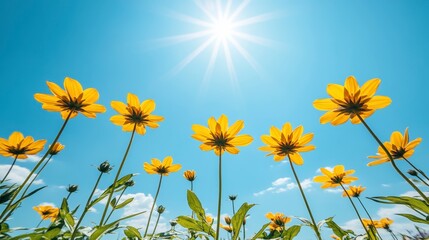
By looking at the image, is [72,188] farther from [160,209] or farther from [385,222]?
[385,222]

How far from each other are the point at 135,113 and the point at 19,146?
4.20 ft

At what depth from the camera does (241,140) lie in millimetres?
2244

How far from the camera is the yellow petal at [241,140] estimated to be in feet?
7.24

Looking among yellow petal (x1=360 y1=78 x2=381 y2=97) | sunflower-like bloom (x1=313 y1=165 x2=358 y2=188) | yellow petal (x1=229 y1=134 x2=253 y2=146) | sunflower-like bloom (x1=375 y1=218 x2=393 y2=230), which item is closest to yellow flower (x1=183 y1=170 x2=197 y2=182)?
sunflower-like bloom (x1=313 y1=165 x2=358 y2=188)

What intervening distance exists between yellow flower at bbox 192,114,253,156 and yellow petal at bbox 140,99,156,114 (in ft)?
1.68

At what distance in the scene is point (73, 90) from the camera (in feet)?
6.93

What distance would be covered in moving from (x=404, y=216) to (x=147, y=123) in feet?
7.56

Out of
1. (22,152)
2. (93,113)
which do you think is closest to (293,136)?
(93,113)

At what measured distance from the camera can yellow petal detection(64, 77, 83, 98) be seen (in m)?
2.08

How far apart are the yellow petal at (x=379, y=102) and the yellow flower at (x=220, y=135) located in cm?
103

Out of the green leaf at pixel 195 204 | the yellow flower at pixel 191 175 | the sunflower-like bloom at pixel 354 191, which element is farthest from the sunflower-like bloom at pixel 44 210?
the sunflower-like bloom at pixel 354 191

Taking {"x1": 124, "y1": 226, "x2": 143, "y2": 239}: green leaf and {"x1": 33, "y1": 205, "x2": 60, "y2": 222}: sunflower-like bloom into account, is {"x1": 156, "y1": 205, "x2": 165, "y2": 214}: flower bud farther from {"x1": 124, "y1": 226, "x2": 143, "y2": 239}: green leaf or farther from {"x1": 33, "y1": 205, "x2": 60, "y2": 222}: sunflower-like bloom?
{"x1": 124, "y1": 226, "x2": 143, "y2": 239}: green leaf

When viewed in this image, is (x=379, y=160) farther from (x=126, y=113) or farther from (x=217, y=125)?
(x=126, y=113)

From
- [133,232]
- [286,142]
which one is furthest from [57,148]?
[286,142]
